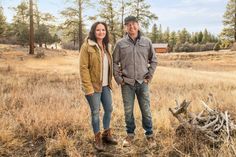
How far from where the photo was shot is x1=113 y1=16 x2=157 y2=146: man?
16.1 ft

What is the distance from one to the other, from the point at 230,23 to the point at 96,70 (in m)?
49.8

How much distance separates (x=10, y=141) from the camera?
199 inches

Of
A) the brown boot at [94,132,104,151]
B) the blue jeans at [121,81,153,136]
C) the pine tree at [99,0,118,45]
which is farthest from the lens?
the pine tree at [99,0,118,45]

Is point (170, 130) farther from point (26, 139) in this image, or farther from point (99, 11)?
point (99, 11)

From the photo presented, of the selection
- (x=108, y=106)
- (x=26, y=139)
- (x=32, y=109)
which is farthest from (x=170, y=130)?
(x=32, y=109)

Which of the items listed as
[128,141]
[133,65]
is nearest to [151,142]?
[128,141]

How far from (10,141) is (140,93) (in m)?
2.18

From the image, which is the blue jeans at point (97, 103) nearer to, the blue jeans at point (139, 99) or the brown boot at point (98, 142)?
the brown boot at point (98, 142)

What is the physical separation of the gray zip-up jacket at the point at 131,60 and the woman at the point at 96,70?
171mm

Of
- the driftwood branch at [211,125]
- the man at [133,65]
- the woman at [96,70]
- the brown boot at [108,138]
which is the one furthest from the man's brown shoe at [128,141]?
the driftwood branch at [211,125]

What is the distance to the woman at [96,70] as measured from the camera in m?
4.61

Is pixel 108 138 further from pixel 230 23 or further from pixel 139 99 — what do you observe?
pixel 230 23

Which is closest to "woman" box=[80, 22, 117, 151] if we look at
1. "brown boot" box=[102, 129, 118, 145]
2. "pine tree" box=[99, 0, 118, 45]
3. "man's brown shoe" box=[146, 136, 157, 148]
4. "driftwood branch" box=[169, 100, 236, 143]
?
"brown boot" box=[102, 129, 118, 145]

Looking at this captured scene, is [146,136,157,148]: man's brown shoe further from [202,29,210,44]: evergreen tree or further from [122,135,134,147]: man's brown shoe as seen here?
[202,29,210,44]: evergreen tree
